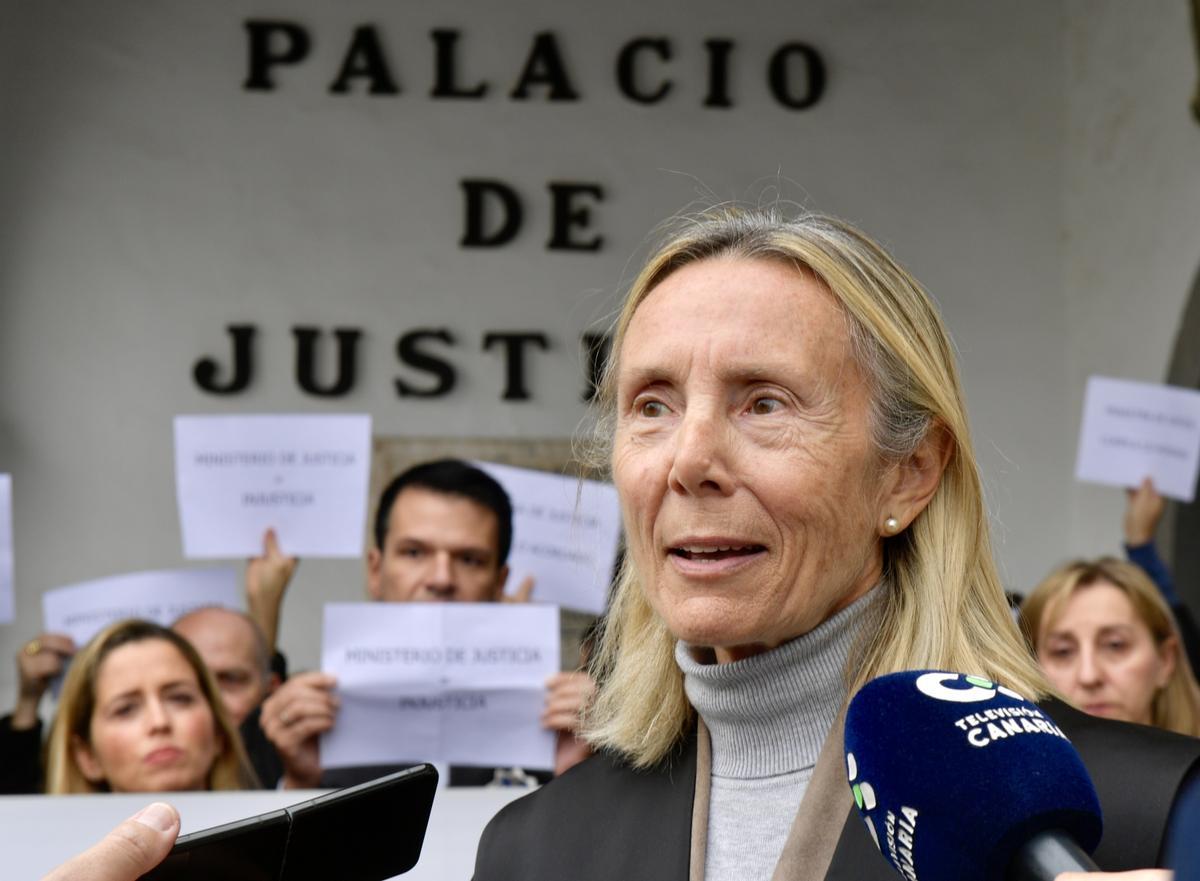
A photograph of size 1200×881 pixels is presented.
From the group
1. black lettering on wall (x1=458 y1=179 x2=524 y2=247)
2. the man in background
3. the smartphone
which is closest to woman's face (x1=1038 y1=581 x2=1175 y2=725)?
the man in background

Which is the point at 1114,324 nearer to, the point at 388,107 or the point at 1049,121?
the point at 1049,121

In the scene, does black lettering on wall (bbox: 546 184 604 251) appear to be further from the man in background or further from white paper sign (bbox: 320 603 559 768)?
white paper sign (bbox: 320 603 559 768)

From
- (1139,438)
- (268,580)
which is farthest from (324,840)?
(1139,438)

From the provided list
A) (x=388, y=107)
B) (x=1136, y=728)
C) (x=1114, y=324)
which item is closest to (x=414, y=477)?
(x=1136, y=728)

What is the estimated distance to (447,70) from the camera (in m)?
6.79

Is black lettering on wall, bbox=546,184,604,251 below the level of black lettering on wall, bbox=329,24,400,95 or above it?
below

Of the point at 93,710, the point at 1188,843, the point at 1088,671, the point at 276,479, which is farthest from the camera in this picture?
the point at 1088,671

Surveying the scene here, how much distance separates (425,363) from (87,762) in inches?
133

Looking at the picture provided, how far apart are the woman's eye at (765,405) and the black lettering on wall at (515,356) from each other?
511 cm

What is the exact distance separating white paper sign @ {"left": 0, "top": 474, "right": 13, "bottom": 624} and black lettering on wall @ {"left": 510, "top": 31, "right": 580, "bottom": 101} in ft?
11.7

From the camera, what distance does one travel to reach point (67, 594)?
12.9 ft

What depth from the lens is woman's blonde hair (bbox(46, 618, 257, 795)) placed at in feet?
11.3

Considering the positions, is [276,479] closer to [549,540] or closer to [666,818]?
[549,540]

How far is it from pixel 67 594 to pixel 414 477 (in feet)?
2.74
